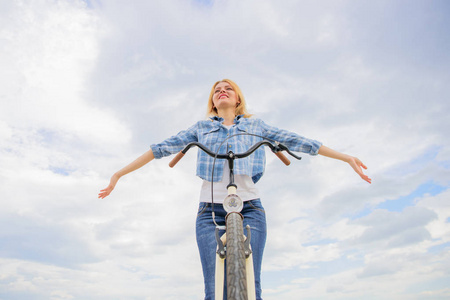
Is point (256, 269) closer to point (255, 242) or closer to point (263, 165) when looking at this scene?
point (255, 242)

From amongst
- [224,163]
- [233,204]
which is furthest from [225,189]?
[233,204]

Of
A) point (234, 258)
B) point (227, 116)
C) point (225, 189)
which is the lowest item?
point (234, 258)

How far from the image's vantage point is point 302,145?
189 inches

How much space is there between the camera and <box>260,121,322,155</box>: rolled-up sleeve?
475 centimetres

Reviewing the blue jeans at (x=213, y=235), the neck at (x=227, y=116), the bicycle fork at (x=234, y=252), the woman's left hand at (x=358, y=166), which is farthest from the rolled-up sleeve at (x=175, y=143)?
the woman's left hand at (x=358, y=166)

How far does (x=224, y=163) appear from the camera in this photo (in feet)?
14.7

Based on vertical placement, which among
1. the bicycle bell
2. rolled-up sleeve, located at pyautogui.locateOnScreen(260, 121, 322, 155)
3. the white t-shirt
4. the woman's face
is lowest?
the bicycle bell

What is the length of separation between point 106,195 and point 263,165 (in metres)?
2.09

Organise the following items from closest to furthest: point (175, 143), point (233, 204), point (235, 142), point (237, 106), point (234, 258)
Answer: point (234, 258)
point (233, 204)
point (235, 142)
point (175, 143)
point (237, 106)

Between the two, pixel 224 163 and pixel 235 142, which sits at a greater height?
pixel 235 142

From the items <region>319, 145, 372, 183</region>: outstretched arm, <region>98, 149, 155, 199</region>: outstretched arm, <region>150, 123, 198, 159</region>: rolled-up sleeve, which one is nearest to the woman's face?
<region>150, 123, 198, 159</region>: rolled-up sleeve

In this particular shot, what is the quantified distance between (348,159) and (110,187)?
10.3 feet

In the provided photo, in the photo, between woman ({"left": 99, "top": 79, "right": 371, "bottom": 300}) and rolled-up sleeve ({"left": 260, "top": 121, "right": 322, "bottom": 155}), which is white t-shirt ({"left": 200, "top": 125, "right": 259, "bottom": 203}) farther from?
rolled-up sleeve ({"left": 260, "top": 121, "right": 322, "bottom": 155})

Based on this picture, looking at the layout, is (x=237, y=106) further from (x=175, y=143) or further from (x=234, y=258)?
(x=234, y=258)
